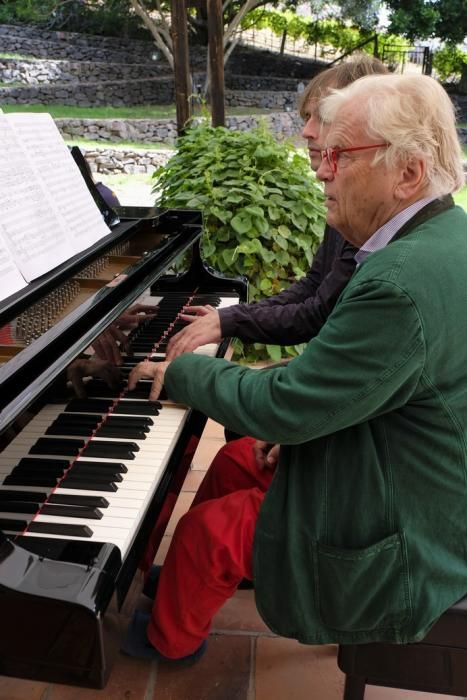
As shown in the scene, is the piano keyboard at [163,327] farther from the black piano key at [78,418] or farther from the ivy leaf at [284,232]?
the ivy leaf at [284,232]

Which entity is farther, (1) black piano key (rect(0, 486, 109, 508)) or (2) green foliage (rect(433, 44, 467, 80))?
(2) green foliage (rect(433, 44, 467, 80))

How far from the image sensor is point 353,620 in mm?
1328

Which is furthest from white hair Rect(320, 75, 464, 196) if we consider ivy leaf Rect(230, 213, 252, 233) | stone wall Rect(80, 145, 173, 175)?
stone wall Rect(80, 145, 173, 175)

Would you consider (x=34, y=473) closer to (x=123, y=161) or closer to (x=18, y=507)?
(x=18, y=507)

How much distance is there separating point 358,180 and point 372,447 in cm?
53

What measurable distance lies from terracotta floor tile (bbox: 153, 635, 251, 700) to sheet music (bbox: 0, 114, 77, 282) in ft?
4.02

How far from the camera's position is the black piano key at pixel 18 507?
4.06 feet

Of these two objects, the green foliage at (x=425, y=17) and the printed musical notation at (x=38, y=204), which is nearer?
the printed musical notation at (x=38, y=204)

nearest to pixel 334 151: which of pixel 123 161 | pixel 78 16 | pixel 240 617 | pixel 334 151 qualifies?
pixel 334 151

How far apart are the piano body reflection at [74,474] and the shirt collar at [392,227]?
64 cm

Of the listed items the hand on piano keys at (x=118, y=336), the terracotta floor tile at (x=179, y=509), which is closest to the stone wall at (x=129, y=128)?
the terracotta floor tile at (x=179, y=509)

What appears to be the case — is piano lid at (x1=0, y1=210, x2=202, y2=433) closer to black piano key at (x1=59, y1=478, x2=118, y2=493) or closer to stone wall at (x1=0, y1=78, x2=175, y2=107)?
black piano key at (x1=59, y1=478, x2=118, y2=493)

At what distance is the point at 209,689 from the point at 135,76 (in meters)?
24.6

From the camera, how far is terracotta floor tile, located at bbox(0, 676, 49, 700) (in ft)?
6.12
